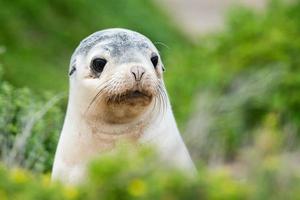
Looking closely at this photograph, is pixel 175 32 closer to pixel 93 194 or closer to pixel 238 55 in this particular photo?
pixel 238 55

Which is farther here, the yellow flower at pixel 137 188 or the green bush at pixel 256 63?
the green bush at pixel 256 63

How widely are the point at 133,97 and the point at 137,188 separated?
2.50 m

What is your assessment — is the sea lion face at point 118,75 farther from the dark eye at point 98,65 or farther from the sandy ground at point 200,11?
the sandy ground at point 200,11

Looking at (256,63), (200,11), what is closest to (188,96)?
(256,63)

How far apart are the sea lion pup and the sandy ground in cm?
1457

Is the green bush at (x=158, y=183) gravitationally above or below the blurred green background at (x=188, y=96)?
below

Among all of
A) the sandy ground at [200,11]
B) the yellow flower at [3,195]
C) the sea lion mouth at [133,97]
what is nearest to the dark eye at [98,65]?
the sea lion mouth at [133,97]

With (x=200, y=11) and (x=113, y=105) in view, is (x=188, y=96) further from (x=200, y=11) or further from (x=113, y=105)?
(x=200, y=11)

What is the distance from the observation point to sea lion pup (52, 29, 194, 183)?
843cm

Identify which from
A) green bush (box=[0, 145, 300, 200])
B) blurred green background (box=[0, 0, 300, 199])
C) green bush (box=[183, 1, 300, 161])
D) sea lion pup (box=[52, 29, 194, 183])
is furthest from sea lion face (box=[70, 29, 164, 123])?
green bush (box=[183, 1, 300, 161])

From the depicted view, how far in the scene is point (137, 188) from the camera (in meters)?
5.97

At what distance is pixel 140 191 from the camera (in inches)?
233

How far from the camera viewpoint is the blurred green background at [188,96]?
603 cm

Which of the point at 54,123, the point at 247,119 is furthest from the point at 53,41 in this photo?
the point at 54,123
